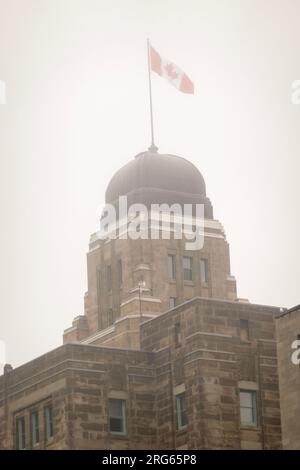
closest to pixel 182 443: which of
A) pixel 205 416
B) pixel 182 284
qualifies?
→ pixel 205 416

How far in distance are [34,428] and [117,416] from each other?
4.82m

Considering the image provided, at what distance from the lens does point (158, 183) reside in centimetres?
12288

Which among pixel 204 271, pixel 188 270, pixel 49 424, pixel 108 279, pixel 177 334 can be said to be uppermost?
pixel 204 271

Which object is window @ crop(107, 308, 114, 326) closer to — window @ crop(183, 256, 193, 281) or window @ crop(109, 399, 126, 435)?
window @ crop(183, 256, 193, 281)

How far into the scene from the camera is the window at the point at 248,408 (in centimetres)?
9588

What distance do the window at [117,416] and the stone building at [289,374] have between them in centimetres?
1050

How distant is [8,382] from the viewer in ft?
332

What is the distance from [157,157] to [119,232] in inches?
263

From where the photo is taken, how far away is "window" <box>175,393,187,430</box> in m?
96.2

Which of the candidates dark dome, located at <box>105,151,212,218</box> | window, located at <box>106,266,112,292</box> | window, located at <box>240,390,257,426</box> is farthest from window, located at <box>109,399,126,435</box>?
dark dome, located at <box>105,151,212,218</box>

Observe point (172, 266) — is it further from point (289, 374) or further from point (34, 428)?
point (289, 374)

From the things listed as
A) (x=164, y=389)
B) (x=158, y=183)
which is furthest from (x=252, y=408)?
(x=158, y=183)

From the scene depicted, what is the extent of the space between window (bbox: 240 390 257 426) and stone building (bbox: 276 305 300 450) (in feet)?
18.4

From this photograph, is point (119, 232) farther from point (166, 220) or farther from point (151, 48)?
point (151, 48)
